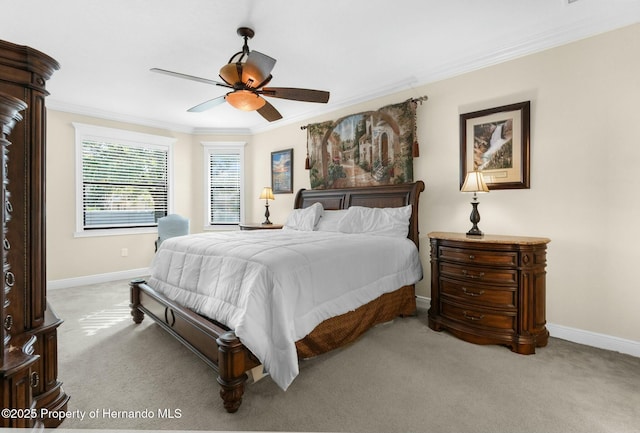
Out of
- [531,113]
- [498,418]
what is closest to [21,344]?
[498,418]

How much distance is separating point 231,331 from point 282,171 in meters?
3.90

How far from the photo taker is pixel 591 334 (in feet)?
8.71

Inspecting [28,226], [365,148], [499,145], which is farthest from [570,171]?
[28,226]

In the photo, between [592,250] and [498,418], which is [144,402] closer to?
[498,418]

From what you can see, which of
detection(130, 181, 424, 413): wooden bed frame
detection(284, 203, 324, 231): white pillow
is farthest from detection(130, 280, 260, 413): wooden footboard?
detection(284, 203, 324, 231): white pillow

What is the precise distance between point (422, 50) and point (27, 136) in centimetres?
319

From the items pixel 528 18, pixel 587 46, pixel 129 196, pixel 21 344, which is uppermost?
pixel 528 18

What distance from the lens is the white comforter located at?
1940 mm

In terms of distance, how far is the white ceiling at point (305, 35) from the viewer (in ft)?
7.97

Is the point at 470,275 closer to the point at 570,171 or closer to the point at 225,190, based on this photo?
the point at 570,171

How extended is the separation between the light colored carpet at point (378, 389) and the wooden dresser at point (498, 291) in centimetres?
13

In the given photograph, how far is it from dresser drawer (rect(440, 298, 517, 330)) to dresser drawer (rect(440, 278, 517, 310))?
6 centimetres

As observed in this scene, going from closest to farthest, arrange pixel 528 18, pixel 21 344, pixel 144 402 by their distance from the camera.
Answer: pixel 21 344 < pixel 144 402 < pixel 528 18

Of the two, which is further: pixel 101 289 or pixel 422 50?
pixel 101 289
